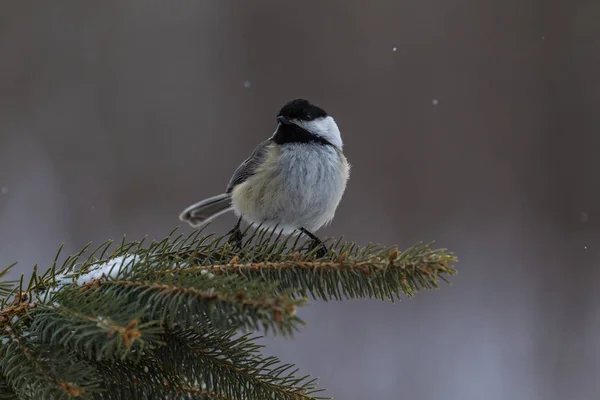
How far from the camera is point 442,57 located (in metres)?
6.06

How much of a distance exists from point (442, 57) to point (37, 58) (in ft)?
13.5

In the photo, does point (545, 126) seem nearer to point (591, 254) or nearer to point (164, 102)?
point (591, 254)

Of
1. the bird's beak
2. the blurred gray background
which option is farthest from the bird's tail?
the blurred gray background

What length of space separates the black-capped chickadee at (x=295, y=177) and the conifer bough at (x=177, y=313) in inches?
42.2

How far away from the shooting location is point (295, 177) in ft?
8.52

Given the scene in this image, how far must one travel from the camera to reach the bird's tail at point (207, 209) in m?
2.97

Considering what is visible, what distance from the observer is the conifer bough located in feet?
3.23

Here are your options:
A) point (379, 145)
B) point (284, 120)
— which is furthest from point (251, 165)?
point (379, 145)

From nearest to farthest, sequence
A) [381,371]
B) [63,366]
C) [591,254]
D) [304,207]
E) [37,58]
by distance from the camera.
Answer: [63,366]
[304,207]
[381,371]
[591,254]
[37,58]

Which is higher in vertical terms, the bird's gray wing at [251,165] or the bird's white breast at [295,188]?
the bird's gray wing at [251,165]

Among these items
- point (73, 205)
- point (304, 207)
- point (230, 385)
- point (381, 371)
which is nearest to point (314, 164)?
point (304, 207)

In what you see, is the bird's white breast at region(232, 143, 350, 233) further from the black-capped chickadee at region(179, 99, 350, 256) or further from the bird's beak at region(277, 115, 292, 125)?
the bird's beak at region(277, 115, 292, 125)

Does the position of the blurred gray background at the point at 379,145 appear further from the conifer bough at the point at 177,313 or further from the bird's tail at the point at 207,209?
the conifer bough at the point at 177,313

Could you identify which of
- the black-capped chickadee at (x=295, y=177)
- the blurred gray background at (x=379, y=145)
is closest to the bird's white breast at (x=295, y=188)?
the black-capped chickadee at (x=295, y=177)
